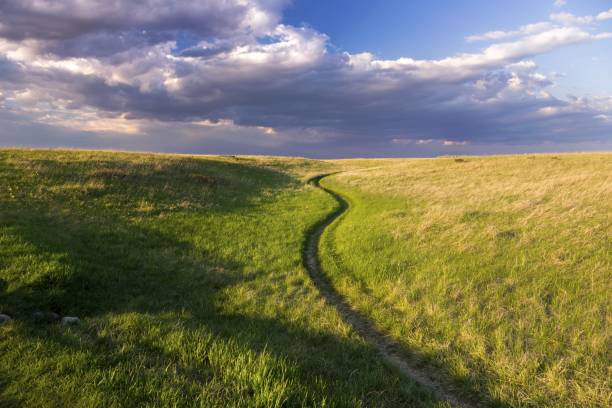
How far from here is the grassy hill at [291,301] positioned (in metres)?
5.59

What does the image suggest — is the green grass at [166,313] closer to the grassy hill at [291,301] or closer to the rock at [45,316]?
the grassy hill at [291,301]

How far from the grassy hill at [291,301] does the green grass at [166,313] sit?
0.14 feet

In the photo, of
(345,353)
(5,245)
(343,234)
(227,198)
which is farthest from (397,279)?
(227,198)

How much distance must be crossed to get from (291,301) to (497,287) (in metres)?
6.39

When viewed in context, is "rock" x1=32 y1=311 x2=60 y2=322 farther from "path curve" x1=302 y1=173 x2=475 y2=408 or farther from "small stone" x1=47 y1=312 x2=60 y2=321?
"path curve" x1=302 y1=173 x2=475 y2=408

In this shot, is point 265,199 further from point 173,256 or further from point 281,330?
point 281,330

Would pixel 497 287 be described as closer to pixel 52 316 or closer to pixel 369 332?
pixel 369 332

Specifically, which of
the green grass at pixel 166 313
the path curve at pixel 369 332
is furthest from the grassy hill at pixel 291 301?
the path curve at pixel 369 332

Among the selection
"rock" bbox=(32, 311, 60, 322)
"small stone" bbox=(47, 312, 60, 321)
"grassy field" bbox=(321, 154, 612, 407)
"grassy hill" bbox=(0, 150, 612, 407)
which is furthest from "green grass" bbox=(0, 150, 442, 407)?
"grassy field" bbox=(321, 154, 612, 407)

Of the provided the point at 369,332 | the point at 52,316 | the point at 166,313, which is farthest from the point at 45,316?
the point at 369,332

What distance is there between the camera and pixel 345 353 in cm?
786

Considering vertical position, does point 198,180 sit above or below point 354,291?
above

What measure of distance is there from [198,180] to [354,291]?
2566 cm

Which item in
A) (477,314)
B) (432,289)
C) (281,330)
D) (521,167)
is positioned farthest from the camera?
(521,167)
